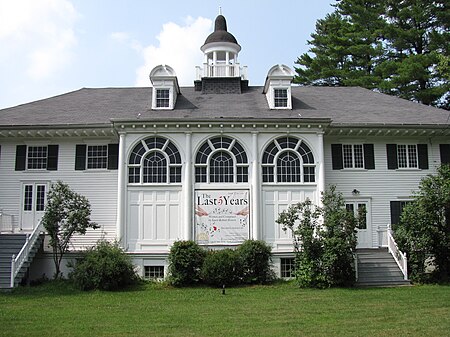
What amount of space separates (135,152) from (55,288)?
6122mm

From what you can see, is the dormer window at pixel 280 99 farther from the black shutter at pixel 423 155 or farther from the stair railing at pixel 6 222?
the stair railing at pixel 6 222

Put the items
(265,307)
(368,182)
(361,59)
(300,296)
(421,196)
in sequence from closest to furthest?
(265,307)
(300,296)
(421,196)
(368,182)
(361,59)

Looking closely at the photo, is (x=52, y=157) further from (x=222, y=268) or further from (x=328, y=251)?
(x=328, y=251)

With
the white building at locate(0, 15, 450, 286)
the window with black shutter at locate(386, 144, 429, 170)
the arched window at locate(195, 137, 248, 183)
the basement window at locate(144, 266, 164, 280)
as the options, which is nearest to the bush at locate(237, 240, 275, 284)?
the white building at locate(0, 15, 450, 286)

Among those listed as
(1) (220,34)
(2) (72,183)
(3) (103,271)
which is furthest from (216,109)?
(3) (103,271)

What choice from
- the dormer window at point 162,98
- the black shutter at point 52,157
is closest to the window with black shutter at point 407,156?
the dormer window at point 162,98

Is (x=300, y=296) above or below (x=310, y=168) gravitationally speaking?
below

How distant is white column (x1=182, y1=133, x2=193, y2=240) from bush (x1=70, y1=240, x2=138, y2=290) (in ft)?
9.80

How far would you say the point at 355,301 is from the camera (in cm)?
1474

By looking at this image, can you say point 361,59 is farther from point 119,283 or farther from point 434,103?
point 119,283

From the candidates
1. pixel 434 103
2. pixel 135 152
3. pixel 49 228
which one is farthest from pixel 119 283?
pixel 434 103

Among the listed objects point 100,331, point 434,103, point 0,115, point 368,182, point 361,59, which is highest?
point 361,59

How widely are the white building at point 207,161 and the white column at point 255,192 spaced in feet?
0.14

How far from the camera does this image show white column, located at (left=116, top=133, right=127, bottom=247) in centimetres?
1959
